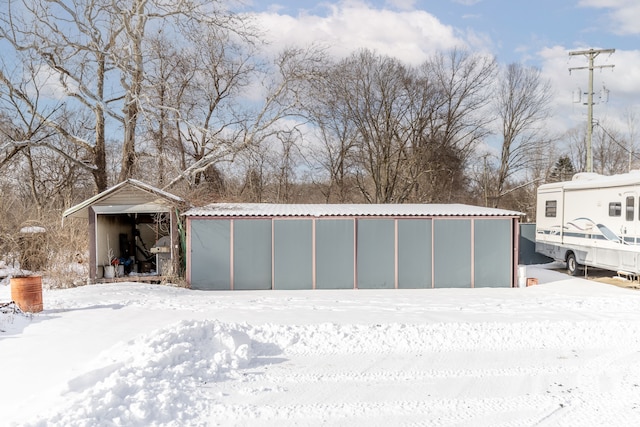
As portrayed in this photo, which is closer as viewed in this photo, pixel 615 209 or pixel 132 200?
pixel 132 200

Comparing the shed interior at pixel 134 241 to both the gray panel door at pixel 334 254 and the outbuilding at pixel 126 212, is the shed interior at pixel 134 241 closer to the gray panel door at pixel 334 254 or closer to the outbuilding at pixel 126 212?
the outbuilding at pixel 126 212

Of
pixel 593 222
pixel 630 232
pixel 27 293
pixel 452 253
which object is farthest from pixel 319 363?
pixel 593 222

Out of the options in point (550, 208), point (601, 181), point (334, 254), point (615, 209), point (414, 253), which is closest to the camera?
point (334, 254)

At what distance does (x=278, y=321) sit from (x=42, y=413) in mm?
4380

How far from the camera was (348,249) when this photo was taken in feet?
41.7

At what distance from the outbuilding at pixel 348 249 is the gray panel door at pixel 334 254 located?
0.03 metres

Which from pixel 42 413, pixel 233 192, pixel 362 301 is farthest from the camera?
pixel 233 192

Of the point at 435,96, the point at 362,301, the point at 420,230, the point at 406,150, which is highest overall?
the point at 435,96

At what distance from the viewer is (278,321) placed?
8.12 m

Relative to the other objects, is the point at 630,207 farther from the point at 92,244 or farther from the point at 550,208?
the point at 92,244

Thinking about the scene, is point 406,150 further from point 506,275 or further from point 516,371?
point 516,371

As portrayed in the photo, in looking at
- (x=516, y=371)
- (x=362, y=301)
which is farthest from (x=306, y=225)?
(x=516, y=371)

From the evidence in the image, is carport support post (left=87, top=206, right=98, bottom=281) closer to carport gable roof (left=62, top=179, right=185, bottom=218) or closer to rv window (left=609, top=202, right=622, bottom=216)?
carport gable roof (left=62, top=179, right=185, bottom=218)

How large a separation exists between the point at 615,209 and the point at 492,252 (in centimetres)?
379
